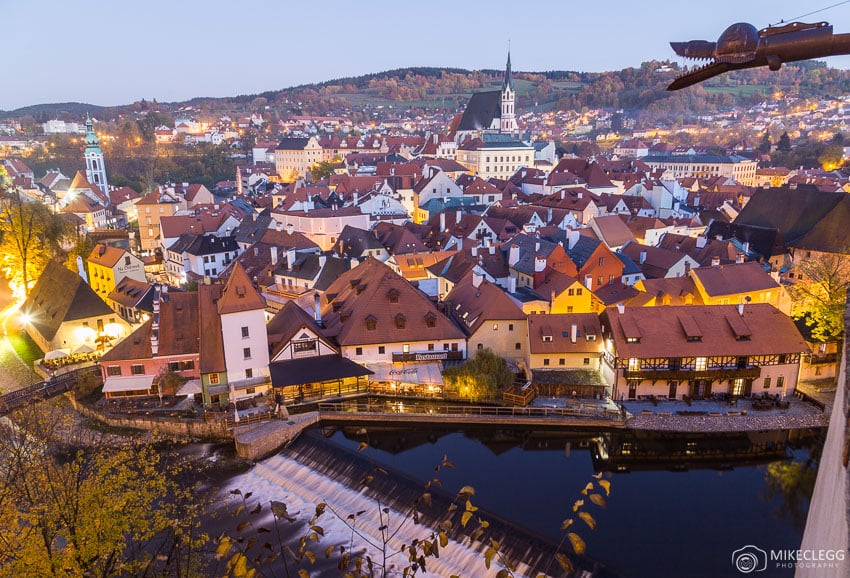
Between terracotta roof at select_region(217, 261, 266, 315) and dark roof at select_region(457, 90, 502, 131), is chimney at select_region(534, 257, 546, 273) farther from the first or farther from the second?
dark roof at select_region(457, 90, 502, 131)

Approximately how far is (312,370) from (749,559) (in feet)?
73.6

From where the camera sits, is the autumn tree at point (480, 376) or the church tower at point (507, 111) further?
the church tower at point (507, 111)

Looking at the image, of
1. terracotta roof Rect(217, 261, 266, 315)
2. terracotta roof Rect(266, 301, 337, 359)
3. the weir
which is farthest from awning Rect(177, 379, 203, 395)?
the weir

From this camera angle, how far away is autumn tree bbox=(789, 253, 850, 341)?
3506 centimetres

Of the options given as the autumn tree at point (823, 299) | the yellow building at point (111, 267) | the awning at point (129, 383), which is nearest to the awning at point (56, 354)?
the awning at point (129, 383)

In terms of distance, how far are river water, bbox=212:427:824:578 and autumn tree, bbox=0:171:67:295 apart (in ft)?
123

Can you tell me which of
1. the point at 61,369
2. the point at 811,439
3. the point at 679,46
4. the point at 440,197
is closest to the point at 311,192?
the point at 440,197

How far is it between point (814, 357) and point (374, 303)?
1039 inches

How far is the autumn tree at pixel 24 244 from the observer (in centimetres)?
5175

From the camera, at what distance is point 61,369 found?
37.8m

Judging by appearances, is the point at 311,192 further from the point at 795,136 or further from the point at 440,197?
the point at 795,136

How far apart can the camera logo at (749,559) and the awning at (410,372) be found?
16334 mm

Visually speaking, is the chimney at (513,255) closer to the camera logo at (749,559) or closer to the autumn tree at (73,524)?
the camera logo at (749,559)

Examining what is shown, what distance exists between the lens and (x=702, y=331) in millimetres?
33406
